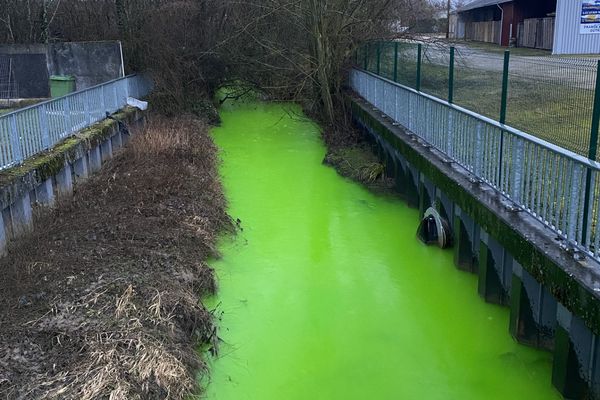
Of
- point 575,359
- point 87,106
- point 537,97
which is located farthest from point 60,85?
point 575,359

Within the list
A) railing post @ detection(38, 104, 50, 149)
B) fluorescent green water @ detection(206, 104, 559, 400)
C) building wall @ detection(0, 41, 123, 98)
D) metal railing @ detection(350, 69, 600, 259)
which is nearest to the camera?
metal railing @ detection(350, 69, 600, 259)

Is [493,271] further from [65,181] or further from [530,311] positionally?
[65,181]

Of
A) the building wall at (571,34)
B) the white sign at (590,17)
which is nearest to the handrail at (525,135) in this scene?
the white sign at (590,17)

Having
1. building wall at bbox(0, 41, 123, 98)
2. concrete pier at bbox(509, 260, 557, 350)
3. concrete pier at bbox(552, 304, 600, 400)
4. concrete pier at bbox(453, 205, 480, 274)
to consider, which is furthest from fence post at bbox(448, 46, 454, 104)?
building wall at bbox(0, 41, 123, 98)

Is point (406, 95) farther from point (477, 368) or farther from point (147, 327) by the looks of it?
point (147, 327)

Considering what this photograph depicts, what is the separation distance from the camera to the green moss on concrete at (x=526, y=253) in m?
4.96

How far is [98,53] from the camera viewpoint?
57.2ft

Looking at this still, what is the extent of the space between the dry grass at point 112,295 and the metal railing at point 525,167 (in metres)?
3.54

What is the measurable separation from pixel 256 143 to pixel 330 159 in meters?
3.14

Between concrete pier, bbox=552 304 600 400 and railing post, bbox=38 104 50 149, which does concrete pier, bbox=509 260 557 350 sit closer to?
concrete pier, bbox=552 304 600 400

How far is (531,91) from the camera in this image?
7324 mm

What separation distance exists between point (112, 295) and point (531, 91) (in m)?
5.00

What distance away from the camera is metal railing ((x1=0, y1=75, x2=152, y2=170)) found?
8.98m

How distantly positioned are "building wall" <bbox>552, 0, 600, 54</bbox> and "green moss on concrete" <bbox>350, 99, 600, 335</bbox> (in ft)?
59.7
